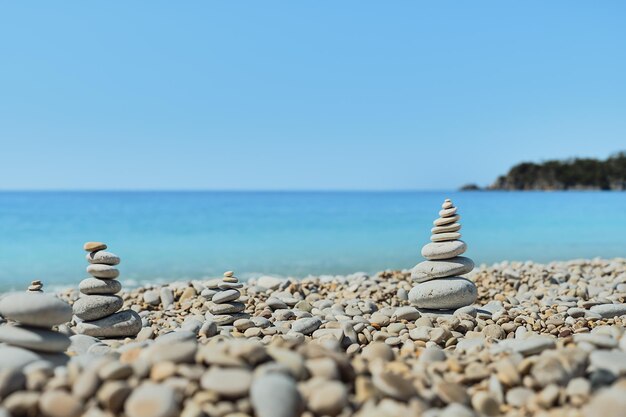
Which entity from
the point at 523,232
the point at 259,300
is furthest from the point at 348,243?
the point at 259,300

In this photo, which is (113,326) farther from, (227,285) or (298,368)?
(298,368)

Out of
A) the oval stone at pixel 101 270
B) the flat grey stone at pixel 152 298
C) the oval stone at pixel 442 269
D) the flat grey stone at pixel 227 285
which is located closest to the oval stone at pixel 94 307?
the oval stone at pixel 101 270

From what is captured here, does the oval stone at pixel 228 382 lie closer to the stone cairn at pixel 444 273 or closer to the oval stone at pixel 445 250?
the stone cairn at pixel 444 273

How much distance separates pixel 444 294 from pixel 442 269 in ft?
1.03

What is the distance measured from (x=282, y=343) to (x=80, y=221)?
39096 mm

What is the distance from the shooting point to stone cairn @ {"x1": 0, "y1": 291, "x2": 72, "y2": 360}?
3672mm

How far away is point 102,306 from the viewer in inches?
225

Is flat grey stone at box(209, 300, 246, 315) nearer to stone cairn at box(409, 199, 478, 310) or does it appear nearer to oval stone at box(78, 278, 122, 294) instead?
oval stone at box(78, 278, 122, 294)

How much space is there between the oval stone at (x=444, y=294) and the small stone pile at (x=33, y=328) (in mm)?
4001

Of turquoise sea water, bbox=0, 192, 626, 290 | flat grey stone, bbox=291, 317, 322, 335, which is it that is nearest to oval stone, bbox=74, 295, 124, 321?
flat grey stone, bbox=291, 317, 322, 335

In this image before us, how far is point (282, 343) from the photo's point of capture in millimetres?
3291

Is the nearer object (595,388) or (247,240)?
(595,388)

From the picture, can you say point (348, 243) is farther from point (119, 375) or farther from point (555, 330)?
point (119, 375)

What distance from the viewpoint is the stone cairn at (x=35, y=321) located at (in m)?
3.67
